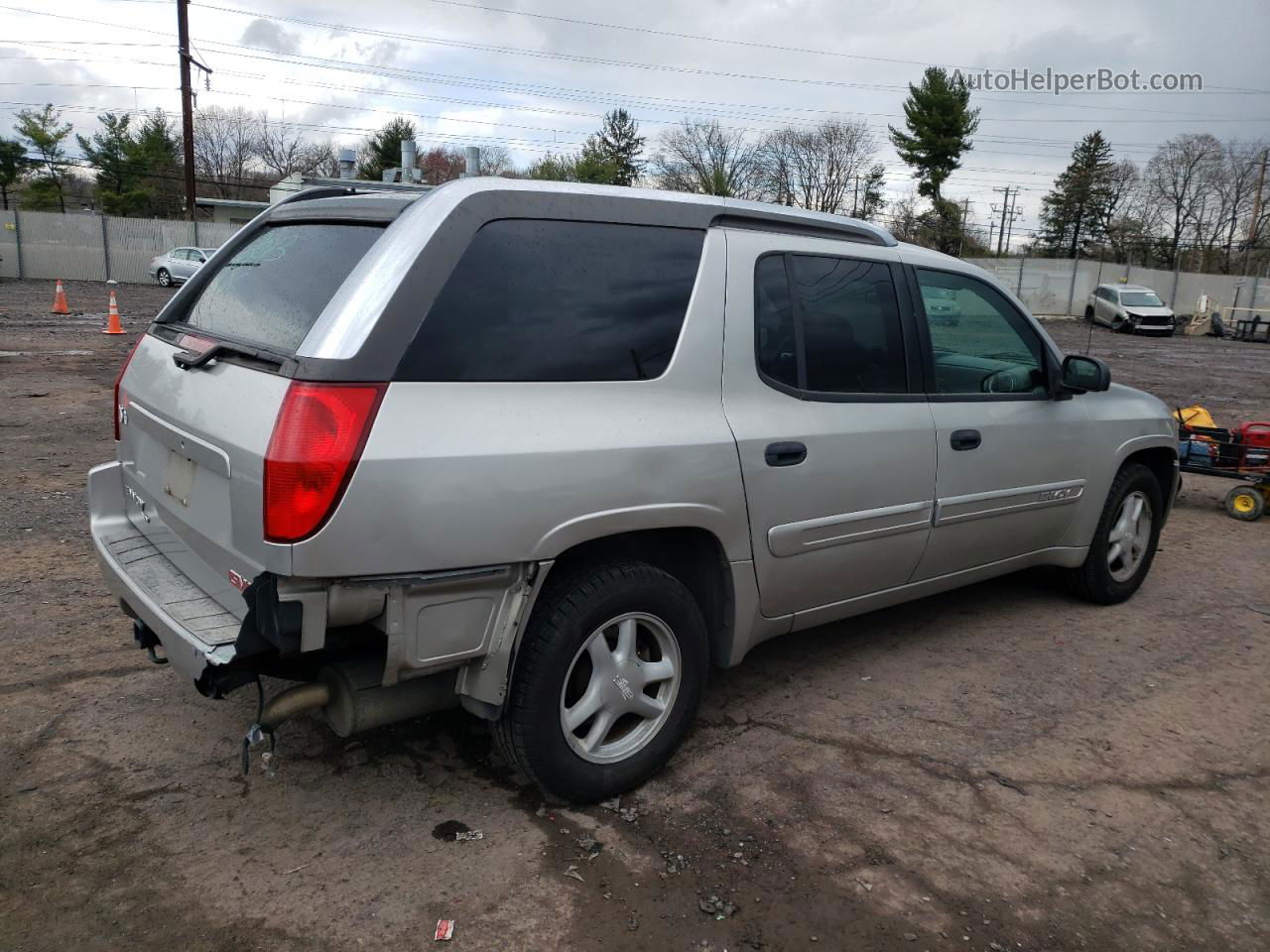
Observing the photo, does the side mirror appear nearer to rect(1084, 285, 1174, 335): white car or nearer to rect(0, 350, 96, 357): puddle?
rect(0, 350, 96, 357): puddle

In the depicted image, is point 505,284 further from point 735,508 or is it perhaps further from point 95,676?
point 95,676

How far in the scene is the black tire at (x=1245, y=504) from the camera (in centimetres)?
723

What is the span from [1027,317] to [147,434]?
12.3 ft

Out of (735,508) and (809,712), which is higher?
(735,508)

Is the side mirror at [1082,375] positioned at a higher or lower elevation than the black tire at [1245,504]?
higher

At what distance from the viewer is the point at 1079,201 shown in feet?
206

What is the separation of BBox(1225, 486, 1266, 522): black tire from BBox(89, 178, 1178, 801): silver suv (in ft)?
15.4

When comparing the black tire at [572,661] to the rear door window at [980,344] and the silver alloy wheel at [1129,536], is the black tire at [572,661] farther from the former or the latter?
the silver alloy wheel at [1129,536]

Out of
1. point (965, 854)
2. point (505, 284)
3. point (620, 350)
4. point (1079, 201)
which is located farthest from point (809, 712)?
point (1079, 201)

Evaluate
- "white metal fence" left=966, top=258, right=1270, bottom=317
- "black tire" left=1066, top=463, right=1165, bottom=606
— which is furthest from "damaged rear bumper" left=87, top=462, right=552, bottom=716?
"white metal fence" left=966, top=258, right=1270, bottom=317

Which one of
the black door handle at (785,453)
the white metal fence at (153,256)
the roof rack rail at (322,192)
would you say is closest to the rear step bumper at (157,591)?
the roof rack rail at (322,192)

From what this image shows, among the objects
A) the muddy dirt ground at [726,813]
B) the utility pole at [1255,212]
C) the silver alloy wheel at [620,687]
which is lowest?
the muddy dirt ground at [726,813]

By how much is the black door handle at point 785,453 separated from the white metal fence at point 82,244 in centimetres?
A: 3733

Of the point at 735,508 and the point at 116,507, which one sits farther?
the point at 116,507
